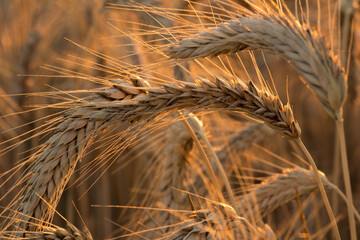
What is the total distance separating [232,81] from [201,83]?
0.24ft

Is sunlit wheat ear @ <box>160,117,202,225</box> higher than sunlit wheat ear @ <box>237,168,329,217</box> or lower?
higher

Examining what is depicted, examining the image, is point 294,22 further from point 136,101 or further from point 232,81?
point 136,101

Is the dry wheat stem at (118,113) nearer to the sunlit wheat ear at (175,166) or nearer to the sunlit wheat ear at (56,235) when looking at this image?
the sunlit wheat ear at (56,235)

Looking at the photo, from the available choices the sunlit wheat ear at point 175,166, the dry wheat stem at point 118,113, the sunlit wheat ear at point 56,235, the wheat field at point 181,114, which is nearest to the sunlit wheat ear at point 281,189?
the wheat field at point 181,114

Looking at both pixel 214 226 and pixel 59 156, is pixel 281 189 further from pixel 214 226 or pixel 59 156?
pixel 59 156

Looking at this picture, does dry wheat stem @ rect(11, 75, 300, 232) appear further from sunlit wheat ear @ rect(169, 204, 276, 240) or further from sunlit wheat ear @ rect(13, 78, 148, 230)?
sunlit wheat ear @ rect(169, 204, 276, 240)

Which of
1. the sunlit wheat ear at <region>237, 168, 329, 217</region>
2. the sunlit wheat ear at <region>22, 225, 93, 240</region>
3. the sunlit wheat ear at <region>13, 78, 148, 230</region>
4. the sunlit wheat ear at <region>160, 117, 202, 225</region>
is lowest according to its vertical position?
the sunlit wheat ear at <region>237, 168, 329, 217</region>

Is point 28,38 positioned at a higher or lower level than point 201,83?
higher

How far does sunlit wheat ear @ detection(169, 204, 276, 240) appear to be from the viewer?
0.97 metres

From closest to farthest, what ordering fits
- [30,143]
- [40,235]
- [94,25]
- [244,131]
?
[40,235] → [244,131] → [30,143] → [94,25]

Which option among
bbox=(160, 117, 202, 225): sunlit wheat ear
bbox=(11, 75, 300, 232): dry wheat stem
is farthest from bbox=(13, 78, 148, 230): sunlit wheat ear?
bbox=(160, 117, 202, 225): sunlit wheat ear

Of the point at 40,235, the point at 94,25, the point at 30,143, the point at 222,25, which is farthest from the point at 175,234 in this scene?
the point at 94,25

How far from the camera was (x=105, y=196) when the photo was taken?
2.40 meters

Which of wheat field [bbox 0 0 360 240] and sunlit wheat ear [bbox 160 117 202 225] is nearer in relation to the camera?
wheat field [bbox 0 0 360 240]
